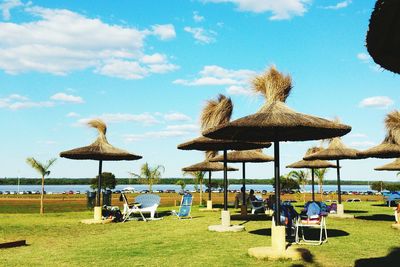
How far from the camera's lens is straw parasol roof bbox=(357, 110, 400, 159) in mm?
14716

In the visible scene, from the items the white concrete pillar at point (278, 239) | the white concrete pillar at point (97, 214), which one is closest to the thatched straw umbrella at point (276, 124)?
the white concrete pillar at point (278, 239)

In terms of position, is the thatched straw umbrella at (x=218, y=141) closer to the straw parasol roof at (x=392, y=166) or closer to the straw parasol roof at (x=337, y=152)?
the straw parasol roof at (x=337, y=152)

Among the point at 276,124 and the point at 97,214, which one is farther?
the point at 97,214

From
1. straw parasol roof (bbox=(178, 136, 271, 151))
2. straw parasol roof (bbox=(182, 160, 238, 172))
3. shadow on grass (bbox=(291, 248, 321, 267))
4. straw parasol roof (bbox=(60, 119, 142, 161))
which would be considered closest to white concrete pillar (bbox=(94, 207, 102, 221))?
straw parasol roof (bbox=(60, 119, 142, 161))

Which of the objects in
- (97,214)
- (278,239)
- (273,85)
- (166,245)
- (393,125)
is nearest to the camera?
(278,239)

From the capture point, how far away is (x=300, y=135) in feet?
31.3

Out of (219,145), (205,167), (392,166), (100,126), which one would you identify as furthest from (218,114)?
(392,166)

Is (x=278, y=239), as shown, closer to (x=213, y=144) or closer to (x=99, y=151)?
(x=213, y=144)

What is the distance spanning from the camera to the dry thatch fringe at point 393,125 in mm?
15006

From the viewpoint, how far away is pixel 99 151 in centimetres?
1484

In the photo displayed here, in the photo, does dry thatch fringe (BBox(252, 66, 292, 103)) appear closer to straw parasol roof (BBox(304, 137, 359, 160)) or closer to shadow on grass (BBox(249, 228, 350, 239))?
shadow on grass (BBox(249, 228, 350, 239))

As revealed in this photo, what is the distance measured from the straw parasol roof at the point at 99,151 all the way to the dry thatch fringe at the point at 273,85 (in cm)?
721

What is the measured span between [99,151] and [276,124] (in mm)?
8609

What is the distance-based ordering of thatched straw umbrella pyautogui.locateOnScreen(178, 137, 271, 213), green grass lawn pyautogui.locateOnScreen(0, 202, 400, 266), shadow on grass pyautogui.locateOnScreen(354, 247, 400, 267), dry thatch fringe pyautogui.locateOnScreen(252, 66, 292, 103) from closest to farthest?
shadow on grass pyautogui.locateOnScreen(354, 247, 400, 267), green grass lawn pyautogui.locateOnScreen(0, 202, 400, 266), dry thatch fringe pyautogui.locateOnScreen(252, 66, 292, 103), thatched straw umbrella pyautogui.locateOnScreen(178, 137, 271, 213)
